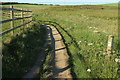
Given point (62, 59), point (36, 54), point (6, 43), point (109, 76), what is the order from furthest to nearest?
point (36, 54) → point (62, 59) → point (6, 43) → point (109, 76)

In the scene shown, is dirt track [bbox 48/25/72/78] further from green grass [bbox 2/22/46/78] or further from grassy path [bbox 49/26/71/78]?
green grass [bbox 2/22/46/78]

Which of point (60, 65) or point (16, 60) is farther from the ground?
point (16, 60)

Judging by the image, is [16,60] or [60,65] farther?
[60,65]

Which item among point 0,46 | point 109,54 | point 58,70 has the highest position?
point 0,46

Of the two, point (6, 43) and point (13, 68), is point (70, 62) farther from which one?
point (6, 43)

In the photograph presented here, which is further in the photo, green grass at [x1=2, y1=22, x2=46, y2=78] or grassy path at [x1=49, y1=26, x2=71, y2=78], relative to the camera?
grassy path at [x1=49, y1=26, x2=71, y2=78]

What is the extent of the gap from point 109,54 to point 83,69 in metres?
1.67

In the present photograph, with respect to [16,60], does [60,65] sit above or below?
below

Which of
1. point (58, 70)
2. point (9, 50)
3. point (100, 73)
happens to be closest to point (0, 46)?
point (9, 50)

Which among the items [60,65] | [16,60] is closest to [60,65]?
[60,65]

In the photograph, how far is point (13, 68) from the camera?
5.36 meters

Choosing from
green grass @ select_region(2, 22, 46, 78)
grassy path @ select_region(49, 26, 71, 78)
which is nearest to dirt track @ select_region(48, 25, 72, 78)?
grassy path @ select_region(49, 26, 71, 78)

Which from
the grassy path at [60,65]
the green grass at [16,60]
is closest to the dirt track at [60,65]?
the grassy path at [60,65]

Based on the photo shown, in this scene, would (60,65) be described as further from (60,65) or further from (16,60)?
(16,60)
